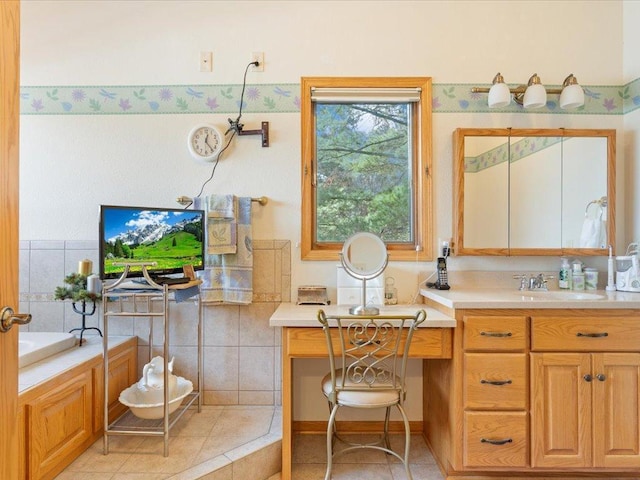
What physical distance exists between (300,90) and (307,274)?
1.16 meters

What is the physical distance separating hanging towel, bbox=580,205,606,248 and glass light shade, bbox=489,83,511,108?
858 mm

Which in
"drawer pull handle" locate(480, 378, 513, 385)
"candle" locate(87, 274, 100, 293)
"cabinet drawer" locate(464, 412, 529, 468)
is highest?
"candle" locate(87, 274, 100, 293)

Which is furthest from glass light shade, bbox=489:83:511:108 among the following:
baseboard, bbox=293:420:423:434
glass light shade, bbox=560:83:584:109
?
baseboard, bbox=293:420:423:434

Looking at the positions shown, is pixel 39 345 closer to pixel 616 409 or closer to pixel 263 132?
pixel 263 132

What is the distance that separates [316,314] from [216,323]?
745 mm

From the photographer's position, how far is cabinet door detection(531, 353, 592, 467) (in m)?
1.66

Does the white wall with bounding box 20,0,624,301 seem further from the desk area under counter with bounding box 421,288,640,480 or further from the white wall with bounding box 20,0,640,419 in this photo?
the desk area under counter with bounding box 421,288,640,480

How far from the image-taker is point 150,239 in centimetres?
187

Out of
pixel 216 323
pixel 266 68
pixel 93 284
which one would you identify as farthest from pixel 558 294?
pixel 93 284

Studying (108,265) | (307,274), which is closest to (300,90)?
(307,274)

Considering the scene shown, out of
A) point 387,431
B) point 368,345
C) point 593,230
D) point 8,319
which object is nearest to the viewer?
point 8,319

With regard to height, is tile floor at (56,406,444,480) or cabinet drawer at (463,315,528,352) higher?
cabinet drawer at (463,315,528,352)

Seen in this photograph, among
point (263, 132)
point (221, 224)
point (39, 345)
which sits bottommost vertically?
point (39, 345)

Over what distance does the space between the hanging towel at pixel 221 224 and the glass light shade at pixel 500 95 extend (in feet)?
5.44
